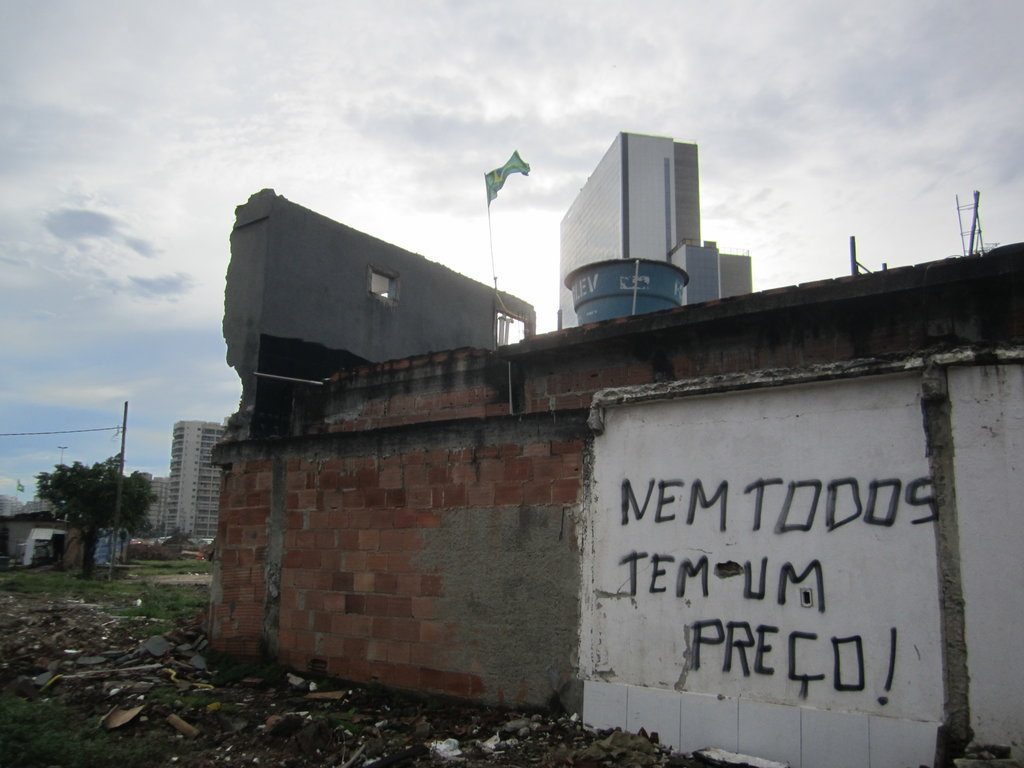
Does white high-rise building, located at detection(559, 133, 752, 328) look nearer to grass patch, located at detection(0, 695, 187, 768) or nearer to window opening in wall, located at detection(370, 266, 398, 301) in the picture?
window opening in wall, located at detection(370, 266, 398, 301)

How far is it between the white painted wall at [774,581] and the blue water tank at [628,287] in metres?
3.88

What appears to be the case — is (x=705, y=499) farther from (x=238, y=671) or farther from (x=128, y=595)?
(x=128, y=595)

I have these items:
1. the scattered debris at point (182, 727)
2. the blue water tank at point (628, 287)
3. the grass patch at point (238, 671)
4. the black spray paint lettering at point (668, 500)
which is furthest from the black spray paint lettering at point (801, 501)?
the blue water tank at point (628, 287)

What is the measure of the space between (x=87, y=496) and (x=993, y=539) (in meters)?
27.1

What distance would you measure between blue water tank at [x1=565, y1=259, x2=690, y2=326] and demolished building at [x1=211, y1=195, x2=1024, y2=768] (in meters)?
1.81

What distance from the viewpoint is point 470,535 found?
18.4 feet

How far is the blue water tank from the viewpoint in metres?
8.62

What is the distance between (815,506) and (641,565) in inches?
44.4

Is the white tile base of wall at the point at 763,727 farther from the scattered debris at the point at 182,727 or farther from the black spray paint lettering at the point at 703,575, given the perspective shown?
the scattered debris at the point at 182,727

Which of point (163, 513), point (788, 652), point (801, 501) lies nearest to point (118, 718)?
point (788, 652)

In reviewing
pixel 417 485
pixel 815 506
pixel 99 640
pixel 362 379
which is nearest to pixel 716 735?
pixel 815 506

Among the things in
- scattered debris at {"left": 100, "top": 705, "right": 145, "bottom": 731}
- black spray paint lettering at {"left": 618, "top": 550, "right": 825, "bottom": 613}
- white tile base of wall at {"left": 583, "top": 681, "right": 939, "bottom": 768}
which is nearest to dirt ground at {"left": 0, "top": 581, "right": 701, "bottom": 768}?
scattered debris at {"left": 100, "top": 705, "right": 145, "bottom": 731}

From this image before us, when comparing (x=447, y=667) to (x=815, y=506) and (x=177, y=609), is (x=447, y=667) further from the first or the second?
(x=177, y=609)

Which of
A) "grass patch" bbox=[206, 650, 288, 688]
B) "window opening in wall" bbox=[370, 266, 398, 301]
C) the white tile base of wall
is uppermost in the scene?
"window opening in wall" bbox=[370, 266, 398, 301]
